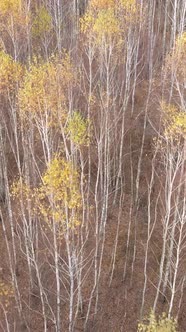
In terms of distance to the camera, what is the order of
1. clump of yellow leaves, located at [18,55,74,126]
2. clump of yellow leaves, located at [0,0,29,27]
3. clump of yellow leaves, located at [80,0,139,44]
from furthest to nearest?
clump of yellow leaves, located at [0,0,29,27], clump of yellow leaves, located at [80,0,139,44], clump of yellow leaves, located at [18,55,74,126]

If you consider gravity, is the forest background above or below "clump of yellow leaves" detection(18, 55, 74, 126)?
below

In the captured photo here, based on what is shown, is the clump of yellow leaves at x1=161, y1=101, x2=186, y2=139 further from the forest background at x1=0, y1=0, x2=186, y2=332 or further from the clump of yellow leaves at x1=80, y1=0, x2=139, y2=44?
the clump of yellow leaves at x1=80, y1=0, x2=139, y2=44

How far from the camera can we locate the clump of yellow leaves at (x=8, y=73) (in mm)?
19703

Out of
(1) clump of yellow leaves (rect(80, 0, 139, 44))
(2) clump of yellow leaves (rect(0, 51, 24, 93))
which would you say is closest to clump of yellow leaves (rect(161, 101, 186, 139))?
(1) clump of yellow leaves (rect(80, 0, 139, 44))

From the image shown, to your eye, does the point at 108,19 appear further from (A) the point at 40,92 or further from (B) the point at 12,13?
(A) the point at 40,92

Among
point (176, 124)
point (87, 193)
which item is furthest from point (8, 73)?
point (176, 124)

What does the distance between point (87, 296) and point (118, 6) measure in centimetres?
1781

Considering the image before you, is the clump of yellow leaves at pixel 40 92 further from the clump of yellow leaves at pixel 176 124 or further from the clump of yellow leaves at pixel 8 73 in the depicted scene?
the clump of yellow leaves at pixel 176 124

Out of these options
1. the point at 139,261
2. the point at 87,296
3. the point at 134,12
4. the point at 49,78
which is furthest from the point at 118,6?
the point at 87,296

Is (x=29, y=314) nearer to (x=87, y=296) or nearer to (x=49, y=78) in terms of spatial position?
(x=87, y=296)

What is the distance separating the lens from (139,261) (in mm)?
21000

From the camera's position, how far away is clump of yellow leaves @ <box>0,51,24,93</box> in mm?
19703

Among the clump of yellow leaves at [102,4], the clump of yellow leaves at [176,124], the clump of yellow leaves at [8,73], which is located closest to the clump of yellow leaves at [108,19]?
Answer: the clump of yellow leaves at [102,4]

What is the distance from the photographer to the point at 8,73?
67.2 ft
